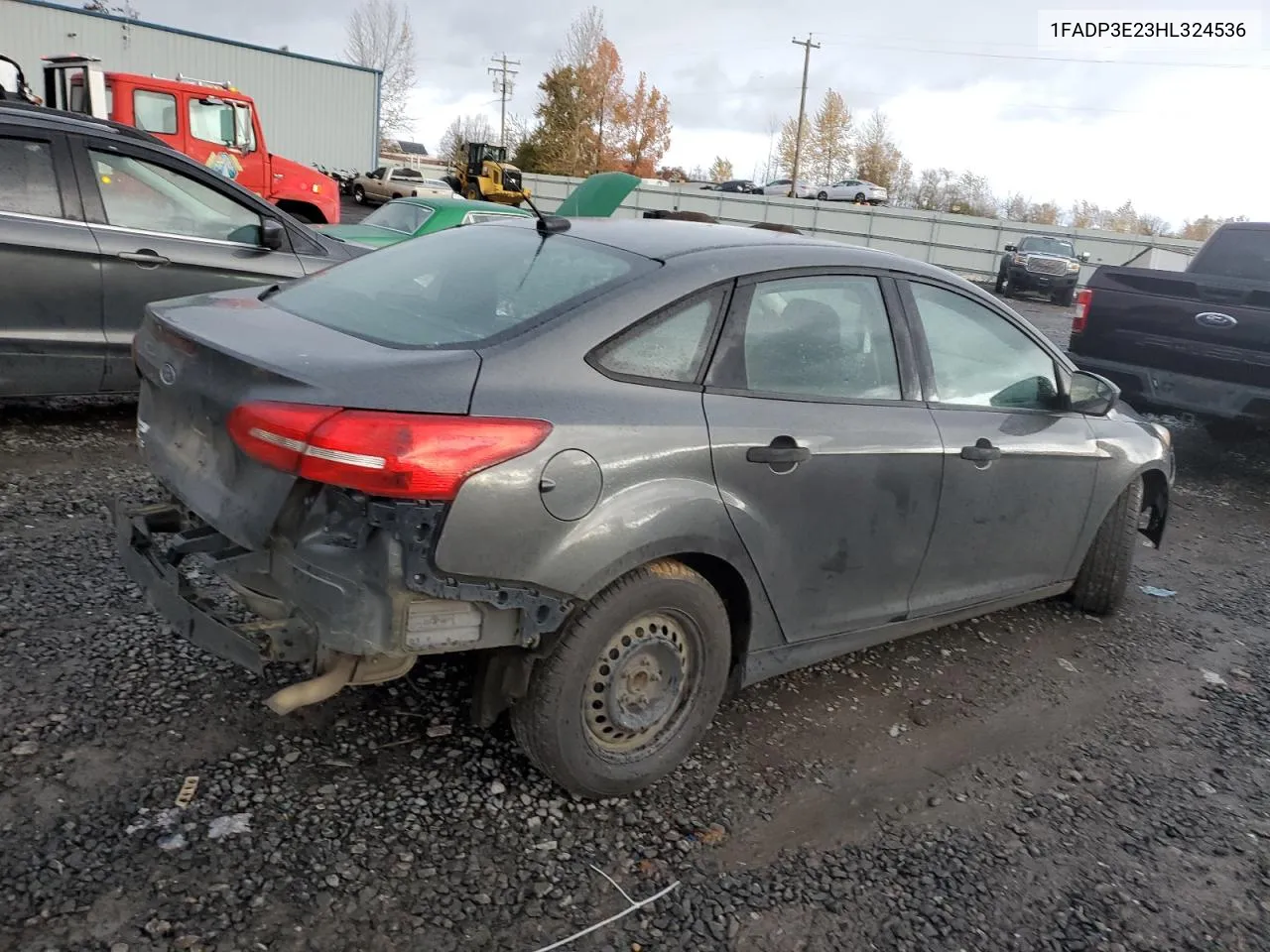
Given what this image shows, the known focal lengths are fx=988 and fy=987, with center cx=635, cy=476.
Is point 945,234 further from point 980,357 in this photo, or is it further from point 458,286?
point 458,286

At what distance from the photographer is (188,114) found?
1394 centimetres

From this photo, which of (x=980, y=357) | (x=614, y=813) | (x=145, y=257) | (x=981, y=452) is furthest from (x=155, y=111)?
(x=614, y=813)

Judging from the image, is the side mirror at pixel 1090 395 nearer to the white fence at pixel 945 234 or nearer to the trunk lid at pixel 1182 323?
the trunk lid at pixel 1182 323

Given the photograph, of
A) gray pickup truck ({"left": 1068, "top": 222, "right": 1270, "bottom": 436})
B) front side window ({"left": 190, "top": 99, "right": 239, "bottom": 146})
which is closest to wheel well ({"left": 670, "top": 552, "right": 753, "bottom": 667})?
gray pickup truck ({"left": 1068, "top": 222, "right": 1270, "bottom": 436})

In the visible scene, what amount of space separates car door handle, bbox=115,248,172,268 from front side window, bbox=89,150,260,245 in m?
0.17

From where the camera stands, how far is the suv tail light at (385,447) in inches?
89.6

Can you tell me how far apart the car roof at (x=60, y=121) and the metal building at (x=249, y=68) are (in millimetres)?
20600

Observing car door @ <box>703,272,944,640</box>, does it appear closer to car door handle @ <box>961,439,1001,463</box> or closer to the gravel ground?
car door handle @ <box>961,439,1001,463</box>

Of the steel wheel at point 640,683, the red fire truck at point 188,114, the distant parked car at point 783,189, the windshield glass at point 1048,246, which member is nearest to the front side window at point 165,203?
the steel wheel at point 640,683

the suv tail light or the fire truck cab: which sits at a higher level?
the fire truck cab

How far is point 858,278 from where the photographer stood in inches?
133

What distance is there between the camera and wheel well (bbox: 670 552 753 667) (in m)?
2.87

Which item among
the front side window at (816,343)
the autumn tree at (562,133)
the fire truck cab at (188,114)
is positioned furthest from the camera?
the autumn tree at (562,133)

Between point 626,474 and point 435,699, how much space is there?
121 centimetres
